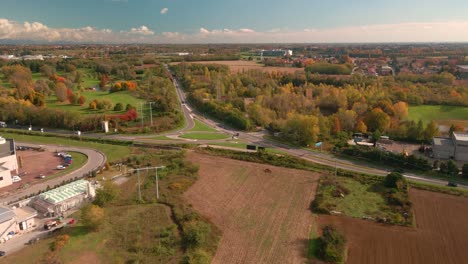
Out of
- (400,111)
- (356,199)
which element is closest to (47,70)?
(400,111)

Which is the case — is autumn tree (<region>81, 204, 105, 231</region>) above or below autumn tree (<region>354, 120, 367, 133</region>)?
below

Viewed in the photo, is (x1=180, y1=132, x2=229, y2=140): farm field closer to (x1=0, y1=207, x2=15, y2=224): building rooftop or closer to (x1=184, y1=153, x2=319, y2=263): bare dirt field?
(x1=184, y1=153, x2=319, y2=263): bare dirt field

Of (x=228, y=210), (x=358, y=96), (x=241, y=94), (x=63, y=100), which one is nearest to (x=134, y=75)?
(x=63, y=100)

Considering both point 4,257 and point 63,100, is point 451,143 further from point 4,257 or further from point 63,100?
point 63,100

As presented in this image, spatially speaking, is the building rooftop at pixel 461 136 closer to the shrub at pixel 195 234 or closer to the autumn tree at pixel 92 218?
the shrub at pixel 195 234

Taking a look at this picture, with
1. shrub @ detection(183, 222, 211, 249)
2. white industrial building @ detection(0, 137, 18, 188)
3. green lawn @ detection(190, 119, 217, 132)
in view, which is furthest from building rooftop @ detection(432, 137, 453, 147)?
white industrial building @ detection(0, 137, 18, 188)

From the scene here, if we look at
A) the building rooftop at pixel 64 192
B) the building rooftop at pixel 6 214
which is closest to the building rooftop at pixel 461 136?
the building rooftop at pixel 64 192
